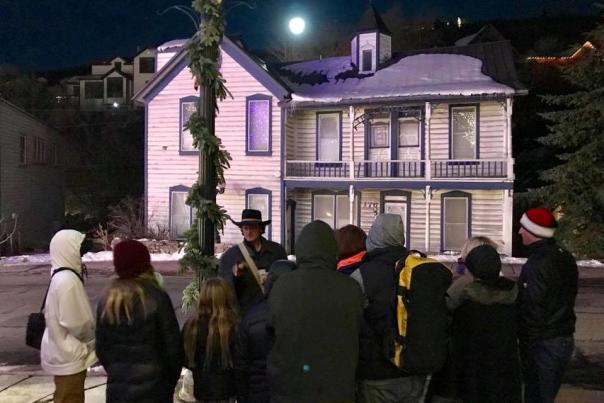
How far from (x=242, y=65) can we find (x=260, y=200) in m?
5.22

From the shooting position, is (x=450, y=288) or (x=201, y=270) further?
(x=201, y=270)

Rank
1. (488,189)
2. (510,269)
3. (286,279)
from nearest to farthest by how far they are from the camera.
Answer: (286,279)
(510,269)
(488,189)

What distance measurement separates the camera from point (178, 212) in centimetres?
2388

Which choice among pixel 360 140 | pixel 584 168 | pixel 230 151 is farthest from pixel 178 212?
pixel 584 168

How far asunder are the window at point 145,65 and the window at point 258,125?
109ft

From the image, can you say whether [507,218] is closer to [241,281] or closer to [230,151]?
[230,151]

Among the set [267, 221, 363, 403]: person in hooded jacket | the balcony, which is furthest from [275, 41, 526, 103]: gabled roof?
[267, 221, 363, 403]: person in hooded jacket

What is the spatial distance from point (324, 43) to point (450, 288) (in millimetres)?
40851

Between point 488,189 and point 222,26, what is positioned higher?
point 222,26

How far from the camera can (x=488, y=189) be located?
20.7 meters

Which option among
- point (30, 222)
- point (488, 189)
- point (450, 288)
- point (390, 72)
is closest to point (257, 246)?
point (450, 288)

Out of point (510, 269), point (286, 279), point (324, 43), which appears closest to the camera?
point (286, 279)

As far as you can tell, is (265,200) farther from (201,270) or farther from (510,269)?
(201,270)

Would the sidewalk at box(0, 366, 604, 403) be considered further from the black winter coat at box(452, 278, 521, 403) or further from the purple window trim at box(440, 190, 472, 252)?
the purple window trim at box(440, 190, 472, 252)
